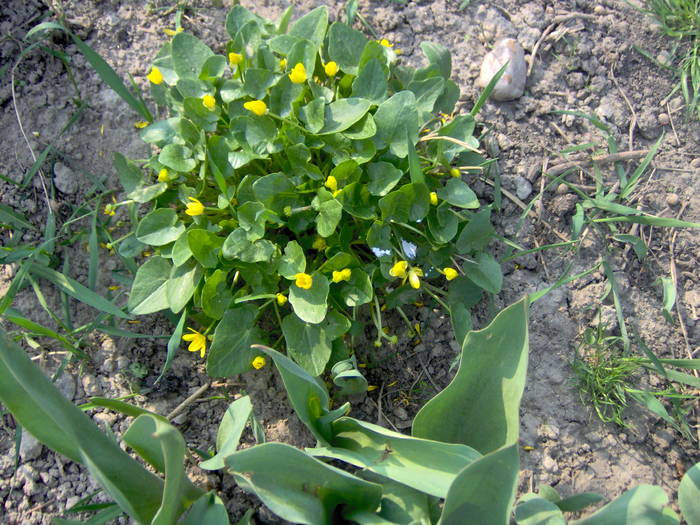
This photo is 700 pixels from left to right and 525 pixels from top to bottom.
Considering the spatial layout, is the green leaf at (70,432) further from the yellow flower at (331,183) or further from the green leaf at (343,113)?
the green leaf at (343,113)

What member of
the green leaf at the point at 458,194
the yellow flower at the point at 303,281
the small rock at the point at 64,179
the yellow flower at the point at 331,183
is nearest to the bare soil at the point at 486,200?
the small rock at the point at 64,179

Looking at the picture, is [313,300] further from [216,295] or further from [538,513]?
[538,513]

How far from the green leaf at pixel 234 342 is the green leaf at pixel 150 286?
0.22 metres

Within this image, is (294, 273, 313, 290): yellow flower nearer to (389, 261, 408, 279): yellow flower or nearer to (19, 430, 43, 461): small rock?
(389, 261, 408, 279): yellow flower

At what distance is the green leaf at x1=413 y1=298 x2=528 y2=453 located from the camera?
145cm

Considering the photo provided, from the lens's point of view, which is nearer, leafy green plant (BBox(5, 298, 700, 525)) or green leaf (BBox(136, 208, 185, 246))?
leafy green plant (BBox(5, 298, 700, 525))

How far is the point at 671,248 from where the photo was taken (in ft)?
7.32

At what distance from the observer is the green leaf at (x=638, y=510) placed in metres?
1.41

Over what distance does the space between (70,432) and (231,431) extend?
0.46 metres

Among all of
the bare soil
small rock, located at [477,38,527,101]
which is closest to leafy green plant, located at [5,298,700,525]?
the bare soil

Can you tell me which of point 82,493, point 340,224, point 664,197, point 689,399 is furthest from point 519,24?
point 82,493

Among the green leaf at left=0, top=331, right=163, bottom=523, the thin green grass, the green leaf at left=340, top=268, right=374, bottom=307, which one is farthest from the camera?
the thin green grass

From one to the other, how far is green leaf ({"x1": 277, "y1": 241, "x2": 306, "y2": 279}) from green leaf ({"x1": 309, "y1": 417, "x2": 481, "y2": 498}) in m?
0.47

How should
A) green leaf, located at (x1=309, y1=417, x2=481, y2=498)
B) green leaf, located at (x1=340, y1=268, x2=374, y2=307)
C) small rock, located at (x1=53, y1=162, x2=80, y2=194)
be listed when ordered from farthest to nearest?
small rock, located at (x1=53, y1=162, x2=80, y2=194), green leaf, located at (x1=340, y1=268, x2=374, y2=307), green leaf, located at (x1=309, y1=417, x2=481, y2=498)
